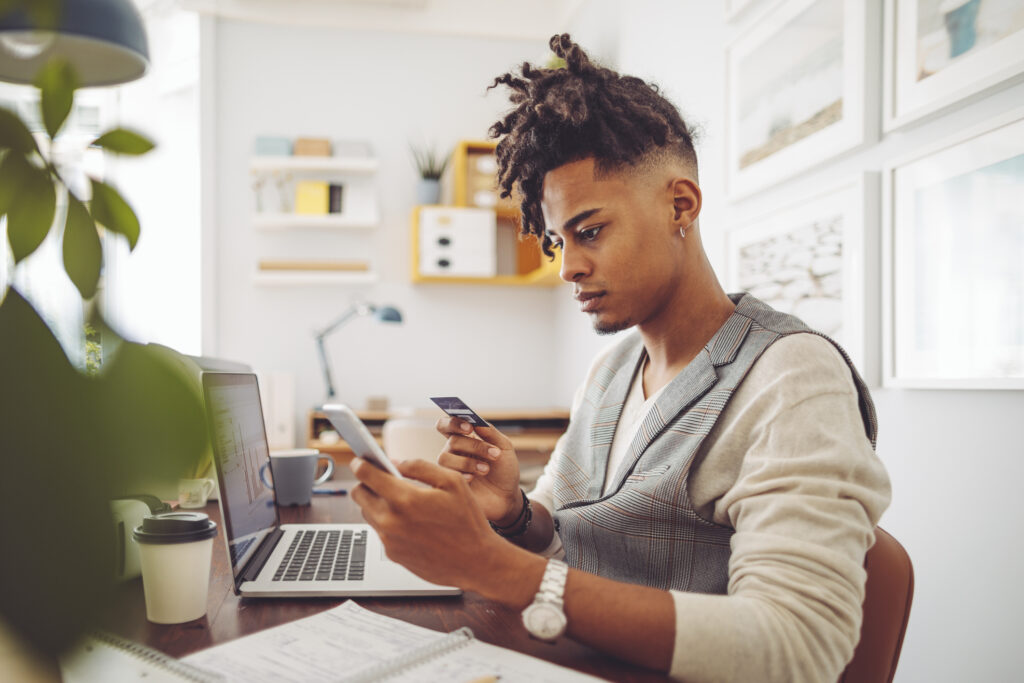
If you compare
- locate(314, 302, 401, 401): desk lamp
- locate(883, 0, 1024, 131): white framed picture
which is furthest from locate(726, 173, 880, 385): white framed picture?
locate(314, 302, 401, 401): desk lamp

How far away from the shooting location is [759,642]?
0.66 m

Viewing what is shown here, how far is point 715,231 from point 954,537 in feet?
4.03

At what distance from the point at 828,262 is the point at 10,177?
177 cm

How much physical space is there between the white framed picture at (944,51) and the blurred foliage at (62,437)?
1.44 m

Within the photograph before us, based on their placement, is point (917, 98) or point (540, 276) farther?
point (540, 276)

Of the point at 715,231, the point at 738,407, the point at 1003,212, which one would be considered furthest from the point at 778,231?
the point at 738,407

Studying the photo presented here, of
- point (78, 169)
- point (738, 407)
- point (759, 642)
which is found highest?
point (78, 169)

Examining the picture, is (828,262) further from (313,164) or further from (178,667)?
(313,164)

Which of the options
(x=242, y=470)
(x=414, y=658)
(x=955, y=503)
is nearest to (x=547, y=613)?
(x=414, y=658)

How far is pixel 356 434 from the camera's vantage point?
675 mm

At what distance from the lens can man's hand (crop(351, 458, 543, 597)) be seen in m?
0.68

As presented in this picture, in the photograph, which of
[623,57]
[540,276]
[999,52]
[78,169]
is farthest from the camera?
[540,276]

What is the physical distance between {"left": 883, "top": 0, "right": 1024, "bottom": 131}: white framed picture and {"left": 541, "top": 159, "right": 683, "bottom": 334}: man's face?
67 centimetres

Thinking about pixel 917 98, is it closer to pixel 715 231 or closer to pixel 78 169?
pixel 715 231
